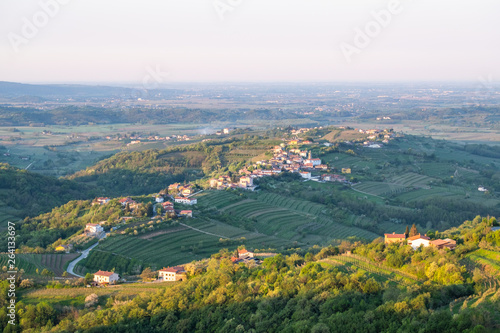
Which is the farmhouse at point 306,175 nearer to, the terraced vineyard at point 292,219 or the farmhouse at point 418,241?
the terraced vineyard at point 292,219

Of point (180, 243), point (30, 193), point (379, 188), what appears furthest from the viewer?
point (379, 188)

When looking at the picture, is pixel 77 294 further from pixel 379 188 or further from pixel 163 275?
pixel 379 188

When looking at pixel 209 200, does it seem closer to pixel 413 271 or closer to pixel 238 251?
pixel 238 251

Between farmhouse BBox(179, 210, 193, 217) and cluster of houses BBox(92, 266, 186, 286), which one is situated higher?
cluster of houses BBox(92, 266, 186, 286)

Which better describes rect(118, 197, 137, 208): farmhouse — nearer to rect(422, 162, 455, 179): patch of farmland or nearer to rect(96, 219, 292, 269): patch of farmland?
rect(96, 219, 292, 269): patch of farmland

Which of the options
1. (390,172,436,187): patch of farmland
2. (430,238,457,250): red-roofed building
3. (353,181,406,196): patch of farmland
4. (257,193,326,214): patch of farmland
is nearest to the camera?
(430,238,457,250): red-roofed building

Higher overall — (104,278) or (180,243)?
(104,278)

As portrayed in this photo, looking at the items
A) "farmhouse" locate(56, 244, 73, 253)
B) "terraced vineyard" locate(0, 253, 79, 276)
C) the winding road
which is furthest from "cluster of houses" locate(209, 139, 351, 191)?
"terraced vineyard" locate(0, 253, 79, 276)

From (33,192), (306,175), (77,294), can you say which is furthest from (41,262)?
(306,175)
